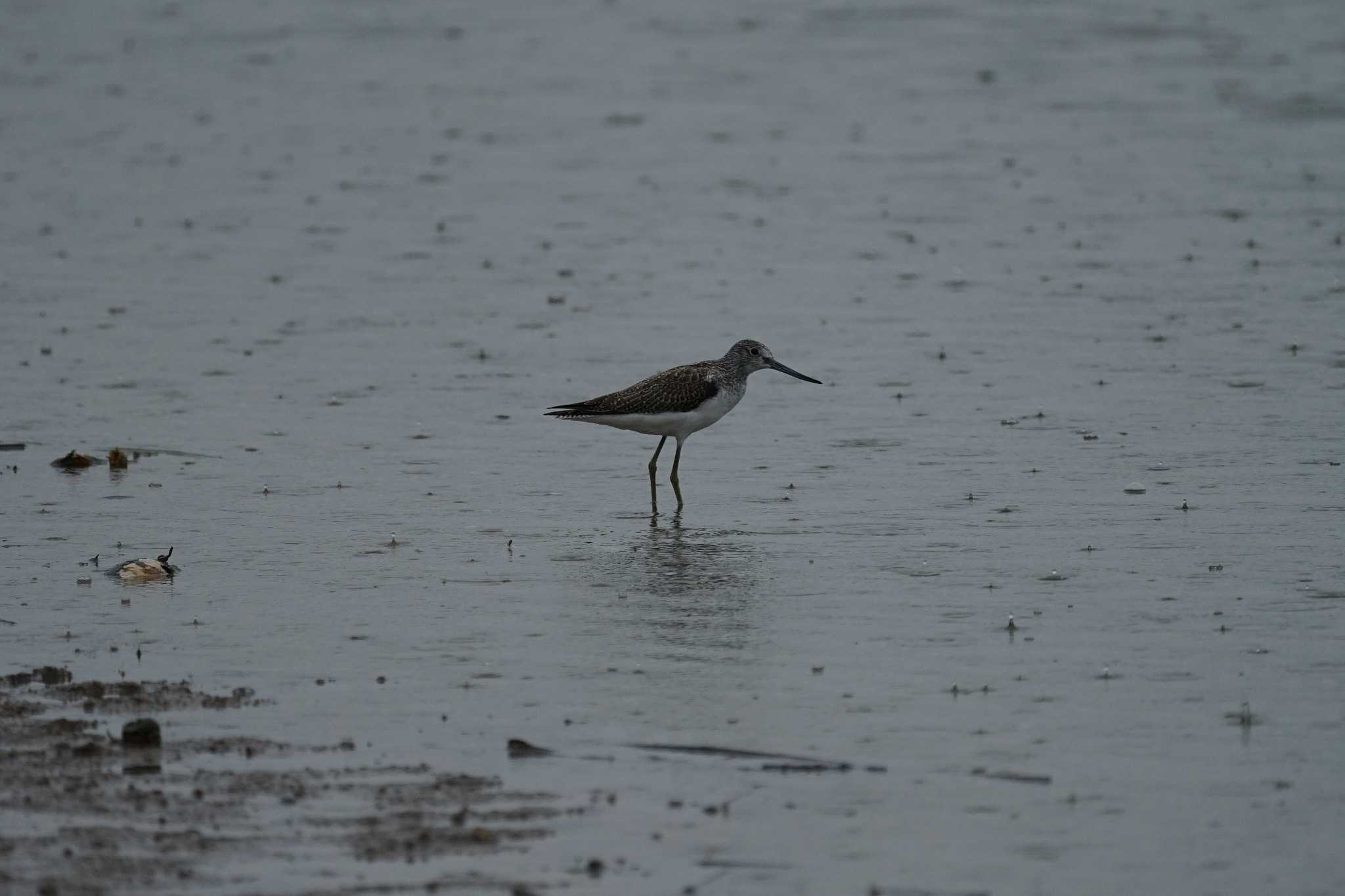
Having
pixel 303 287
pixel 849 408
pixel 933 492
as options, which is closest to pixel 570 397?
pixel 849 408

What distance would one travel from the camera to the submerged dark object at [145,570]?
1306 centimetres

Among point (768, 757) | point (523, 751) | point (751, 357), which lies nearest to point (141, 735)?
point (523, 751)

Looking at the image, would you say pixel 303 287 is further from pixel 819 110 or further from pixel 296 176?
pixel 819 110

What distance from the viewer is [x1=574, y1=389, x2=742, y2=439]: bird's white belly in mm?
15883

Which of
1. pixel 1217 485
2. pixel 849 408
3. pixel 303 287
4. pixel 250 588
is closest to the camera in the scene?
pixel 250 588

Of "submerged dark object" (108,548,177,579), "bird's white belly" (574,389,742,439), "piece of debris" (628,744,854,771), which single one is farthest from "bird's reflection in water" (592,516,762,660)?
"submerged dark object" (108,548,177,579)

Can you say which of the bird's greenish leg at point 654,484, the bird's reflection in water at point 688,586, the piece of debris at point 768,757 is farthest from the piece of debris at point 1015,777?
the bird's greenish leg at point 654,484

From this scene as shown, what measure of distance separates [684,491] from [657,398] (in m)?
0.76

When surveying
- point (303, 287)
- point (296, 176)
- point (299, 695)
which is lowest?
point (299, 695)

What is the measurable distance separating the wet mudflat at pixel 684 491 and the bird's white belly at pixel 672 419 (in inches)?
20.0

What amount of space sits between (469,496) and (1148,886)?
26.3 feet

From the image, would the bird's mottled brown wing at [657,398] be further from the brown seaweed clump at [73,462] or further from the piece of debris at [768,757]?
the piece of debris at [768,757]

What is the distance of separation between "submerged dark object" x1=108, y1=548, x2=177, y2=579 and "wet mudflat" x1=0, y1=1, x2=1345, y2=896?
0.13 metres

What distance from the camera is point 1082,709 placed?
1048 centimetres
